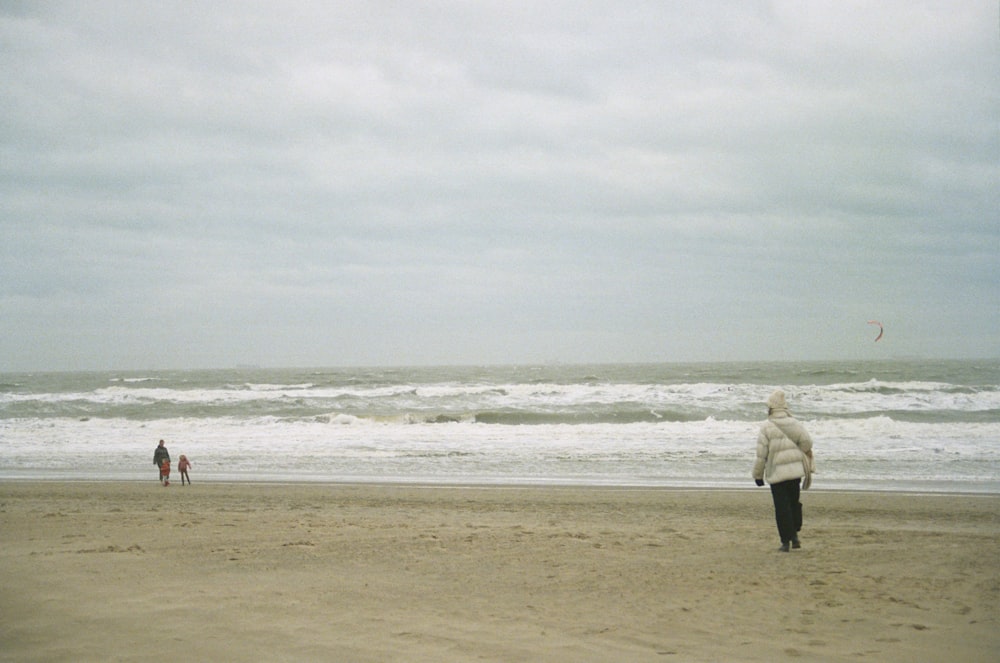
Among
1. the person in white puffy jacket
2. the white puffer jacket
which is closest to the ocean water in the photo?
the person in white puffy jacket

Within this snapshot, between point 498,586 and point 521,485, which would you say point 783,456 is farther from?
point 521,485

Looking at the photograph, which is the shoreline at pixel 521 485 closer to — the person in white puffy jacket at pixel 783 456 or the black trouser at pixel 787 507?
the black trouser at pixel 787 507

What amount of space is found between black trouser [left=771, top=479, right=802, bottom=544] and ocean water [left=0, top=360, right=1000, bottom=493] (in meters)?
7.04

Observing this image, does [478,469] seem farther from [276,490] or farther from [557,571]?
[557,571]

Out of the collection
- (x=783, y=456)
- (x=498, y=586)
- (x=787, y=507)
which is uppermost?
(x=783, y=456)

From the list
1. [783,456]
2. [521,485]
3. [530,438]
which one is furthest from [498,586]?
[530,438]

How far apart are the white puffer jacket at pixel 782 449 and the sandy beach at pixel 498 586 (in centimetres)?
89

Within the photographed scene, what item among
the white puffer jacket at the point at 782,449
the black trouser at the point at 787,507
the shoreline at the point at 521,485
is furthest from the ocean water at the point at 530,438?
the white puffer jacket at the point at 782,449

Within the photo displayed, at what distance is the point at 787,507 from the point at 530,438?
17077 mm

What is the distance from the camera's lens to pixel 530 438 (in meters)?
24.8

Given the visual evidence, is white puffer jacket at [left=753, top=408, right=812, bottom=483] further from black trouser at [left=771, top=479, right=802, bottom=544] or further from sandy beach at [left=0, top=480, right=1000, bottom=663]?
sandy beach at [left=0, top=480, right=1000, bottom=663]

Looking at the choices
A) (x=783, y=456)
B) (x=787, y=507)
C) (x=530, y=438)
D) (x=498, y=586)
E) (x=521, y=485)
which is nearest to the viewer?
(x=498, y=586)

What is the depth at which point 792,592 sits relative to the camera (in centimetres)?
634

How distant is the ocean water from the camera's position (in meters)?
17.2
